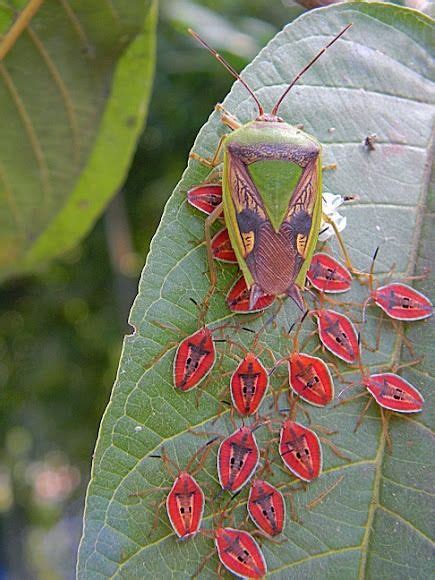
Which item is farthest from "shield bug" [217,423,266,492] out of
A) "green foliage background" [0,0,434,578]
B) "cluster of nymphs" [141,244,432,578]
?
"green foliage background" [0,0,434,578]

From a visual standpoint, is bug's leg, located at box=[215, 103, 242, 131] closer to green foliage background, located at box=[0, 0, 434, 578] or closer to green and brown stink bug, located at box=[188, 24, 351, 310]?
green and brown stink bug, located at box=[188, 24, 351, 310]

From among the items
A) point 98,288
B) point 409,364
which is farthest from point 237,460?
point 98,288

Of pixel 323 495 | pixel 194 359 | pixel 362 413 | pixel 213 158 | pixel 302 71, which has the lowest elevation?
pixel 323 495

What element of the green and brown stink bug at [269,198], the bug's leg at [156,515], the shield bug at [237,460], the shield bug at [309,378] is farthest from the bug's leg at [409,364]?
the bug's leg at [156,515]

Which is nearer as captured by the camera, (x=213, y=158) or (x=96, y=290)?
(x=213, y=158)

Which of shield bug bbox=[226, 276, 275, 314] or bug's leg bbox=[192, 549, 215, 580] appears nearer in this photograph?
bug's leg bbox=[192, 549, 215, 580]

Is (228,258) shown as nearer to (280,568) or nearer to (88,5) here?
(280,568)

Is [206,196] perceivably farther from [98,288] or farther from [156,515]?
[98,288]
